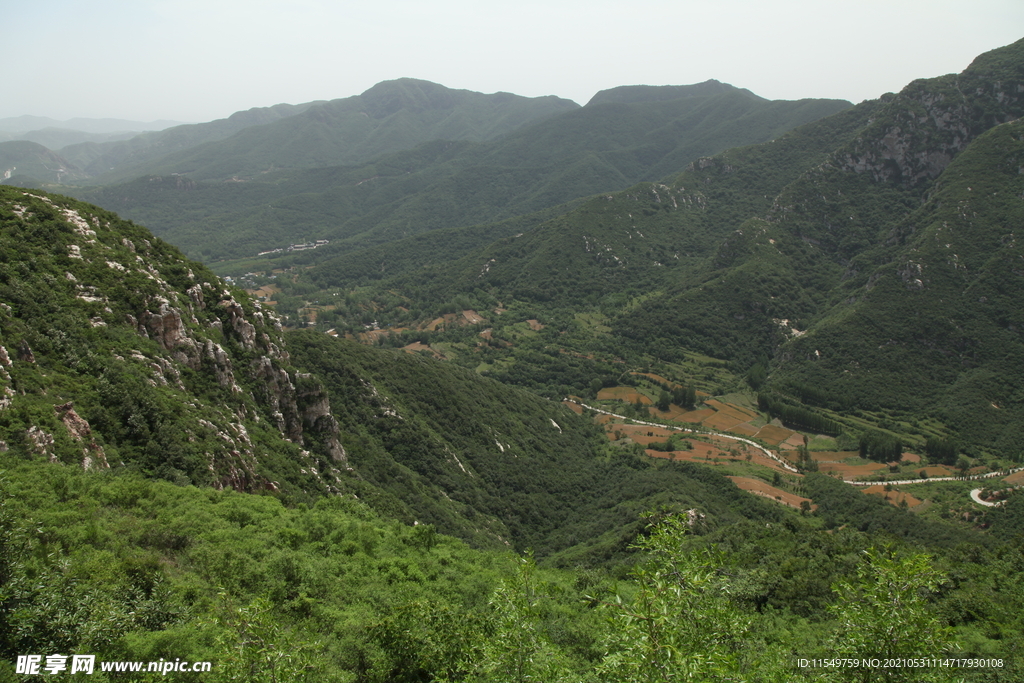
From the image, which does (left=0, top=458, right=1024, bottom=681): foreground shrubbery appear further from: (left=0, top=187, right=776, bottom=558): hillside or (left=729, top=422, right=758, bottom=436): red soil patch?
(left=729, top=422, right=758, bottom=436): red soil patch

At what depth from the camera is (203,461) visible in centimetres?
3559

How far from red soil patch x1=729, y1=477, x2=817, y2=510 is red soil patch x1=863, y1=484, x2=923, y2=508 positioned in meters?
15.9

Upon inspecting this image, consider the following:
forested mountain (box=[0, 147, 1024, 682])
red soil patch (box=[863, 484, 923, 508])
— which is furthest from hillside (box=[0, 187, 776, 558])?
red soil patch (box=[863, 484, 923, 508])

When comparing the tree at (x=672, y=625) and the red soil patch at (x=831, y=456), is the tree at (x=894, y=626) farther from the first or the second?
the red soil patch at (x=831, y=456)

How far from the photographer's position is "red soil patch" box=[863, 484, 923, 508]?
97.4 m

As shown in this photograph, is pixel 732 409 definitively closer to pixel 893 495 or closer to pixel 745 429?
pixel 745 429

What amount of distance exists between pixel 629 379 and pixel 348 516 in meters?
135

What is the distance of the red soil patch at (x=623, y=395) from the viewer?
152225 millimetres

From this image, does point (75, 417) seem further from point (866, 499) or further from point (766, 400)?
point (766, 400)

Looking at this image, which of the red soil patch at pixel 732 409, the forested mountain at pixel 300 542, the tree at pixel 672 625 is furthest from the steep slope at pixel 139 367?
the red soil patch at pixel 732 409

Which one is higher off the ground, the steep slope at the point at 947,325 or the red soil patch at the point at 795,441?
the steep slope at the point at 947,325

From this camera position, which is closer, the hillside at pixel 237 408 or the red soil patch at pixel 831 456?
the hillside at pixel 237 408

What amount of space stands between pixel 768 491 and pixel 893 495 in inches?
1093

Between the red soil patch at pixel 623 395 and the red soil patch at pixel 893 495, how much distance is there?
57627 mm
